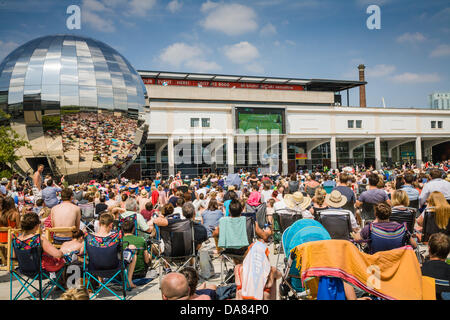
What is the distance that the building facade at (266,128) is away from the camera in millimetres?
33250

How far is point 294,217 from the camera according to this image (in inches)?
255

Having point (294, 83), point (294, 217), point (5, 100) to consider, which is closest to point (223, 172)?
point (294, 83)

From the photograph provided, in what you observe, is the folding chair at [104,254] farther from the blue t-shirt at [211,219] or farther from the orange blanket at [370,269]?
the orange blanket at [370,269]

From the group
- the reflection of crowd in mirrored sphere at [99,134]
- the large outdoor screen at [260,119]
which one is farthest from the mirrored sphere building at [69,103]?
the large outdoor screen at [260,119]

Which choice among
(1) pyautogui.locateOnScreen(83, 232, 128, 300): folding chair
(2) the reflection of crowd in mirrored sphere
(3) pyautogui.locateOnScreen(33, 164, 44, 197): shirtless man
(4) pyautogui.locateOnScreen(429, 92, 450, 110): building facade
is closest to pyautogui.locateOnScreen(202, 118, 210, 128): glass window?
(2) the reflection of crowd in mirrored sphere

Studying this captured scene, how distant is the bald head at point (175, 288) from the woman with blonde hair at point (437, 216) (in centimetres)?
474

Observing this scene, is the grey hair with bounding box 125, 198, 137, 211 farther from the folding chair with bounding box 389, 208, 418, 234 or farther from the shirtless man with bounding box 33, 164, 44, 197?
the folding chair with bounding box 389, 208, 418, 234

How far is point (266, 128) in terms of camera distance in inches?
1363

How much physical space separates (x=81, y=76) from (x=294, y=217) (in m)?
7.35

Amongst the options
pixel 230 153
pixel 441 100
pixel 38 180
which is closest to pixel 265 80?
pixel 230 153

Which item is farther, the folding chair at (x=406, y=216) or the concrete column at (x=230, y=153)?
the concrete column at (x=230, y=153)

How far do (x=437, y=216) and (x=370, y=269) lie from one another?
3.13m

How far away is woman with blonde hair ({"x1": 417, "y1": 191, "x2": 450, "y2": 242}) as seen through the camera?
555cm

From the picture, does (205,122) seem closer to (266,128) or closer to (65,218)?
(266,128)
